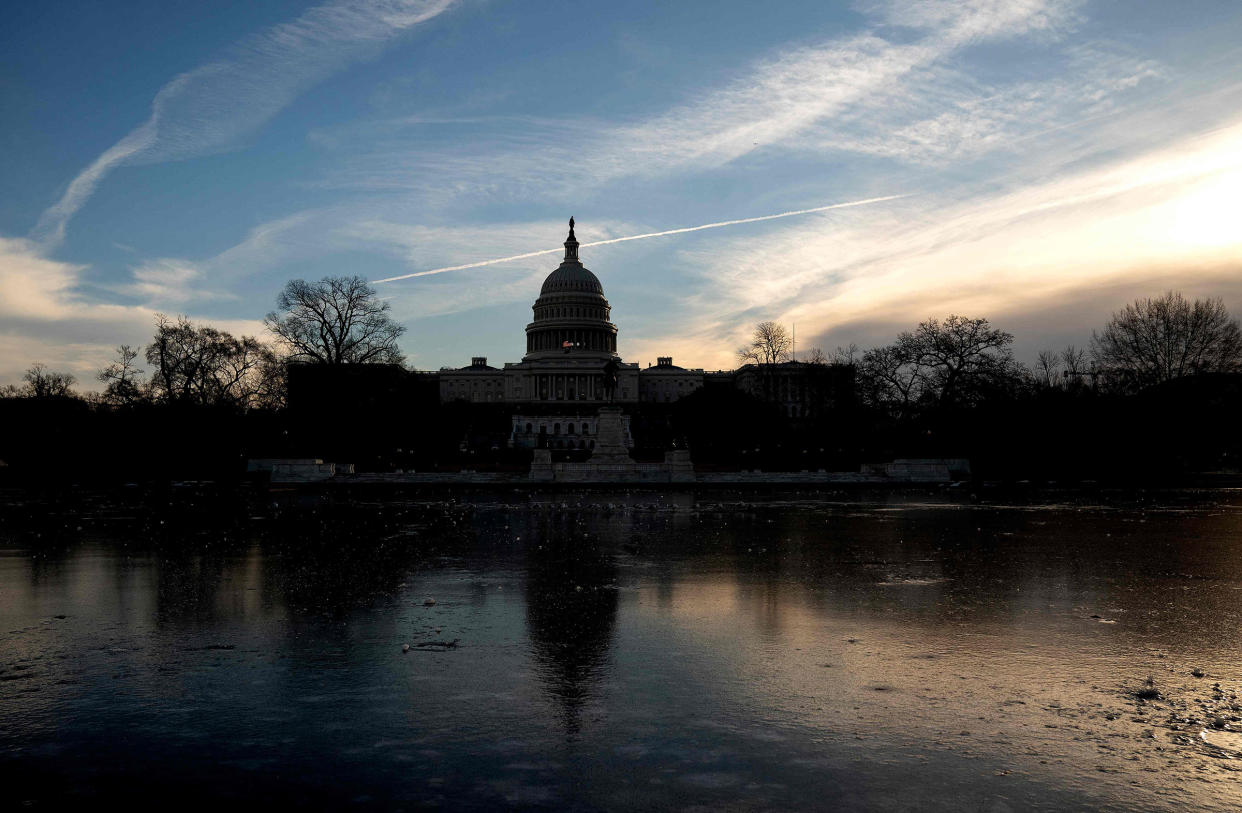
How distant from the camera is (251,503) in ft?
114

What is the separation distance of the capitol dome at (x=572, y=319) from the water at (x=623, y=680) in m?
148

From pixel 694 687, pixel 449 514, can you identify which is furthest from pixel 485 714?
pixel 449 514

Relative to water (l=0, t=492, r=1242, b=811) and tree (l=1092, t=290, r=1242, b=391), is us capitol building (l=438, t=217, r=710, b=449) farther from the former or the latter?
water (l=0, t=492, r=1242, b=811)

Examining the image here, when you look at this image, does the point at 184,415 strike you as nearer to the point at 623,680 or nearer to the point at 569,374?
the point at 623,680

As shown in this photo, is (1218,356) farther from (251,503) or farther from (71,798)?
(71,798)

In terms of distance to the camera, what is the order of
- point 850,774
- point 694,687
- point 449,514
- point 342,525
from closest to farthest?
point 850,774, point 694,687, point 342,525, point 449,514

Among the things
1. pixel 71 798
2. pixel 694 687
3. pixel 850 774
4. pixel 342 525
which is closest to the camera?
pixel 71 798

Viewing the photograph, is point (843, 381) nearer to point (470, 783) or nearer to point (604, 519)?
point (604, 519)

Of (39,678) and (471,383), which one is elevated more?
(471,383)

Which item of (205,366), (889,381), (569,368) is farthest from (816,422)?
(569,368)

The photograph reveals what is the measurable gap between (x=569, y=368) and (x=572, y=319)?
939 centimetres

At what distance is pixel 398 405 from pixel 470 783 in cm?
6816

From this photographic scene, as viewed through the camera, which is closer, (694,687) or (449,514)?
(694,687)

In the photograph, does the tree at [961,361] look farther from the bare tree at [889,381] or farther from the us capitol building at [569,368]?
the us capitol building at [569,368]
